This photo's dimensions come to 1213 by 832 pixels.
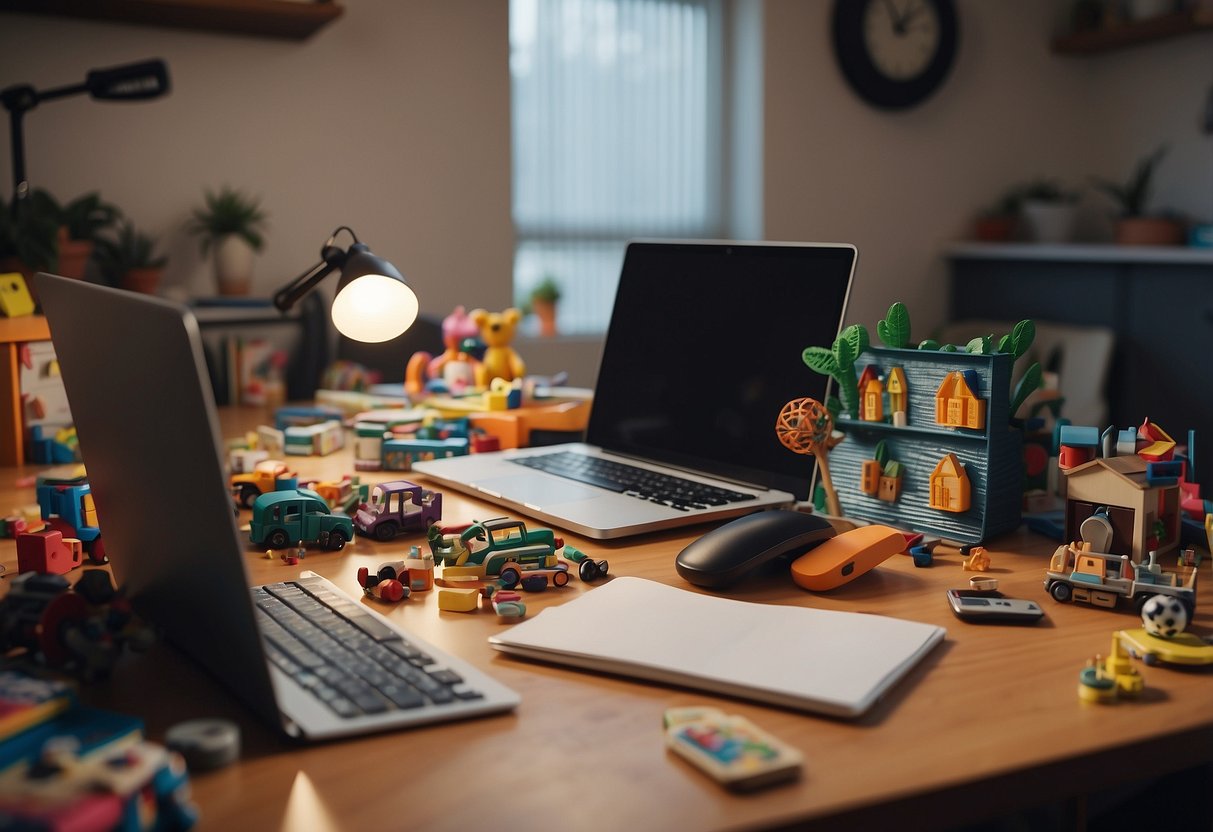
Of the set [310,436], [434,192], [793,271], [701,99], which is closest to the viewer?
[793,271]

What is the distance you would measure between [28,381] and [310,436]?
0.41 m

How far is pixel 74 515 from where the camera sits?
1.04 m

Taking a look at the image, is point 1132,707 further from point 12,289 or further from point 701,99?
point 701,99

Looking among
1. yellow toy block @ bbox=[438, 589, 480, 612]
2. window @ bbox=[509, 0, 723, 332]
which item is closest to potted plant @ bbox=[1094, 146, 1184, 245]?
window @ bbox=[509, 0, 723, 332]

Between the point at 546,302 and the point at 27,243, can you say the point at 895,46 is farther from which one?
the point at 27,243

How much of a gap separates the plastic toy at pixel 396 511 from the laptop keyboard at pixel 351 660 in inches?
9.3

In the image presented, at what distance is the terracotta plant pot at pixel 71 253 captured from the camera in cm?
227

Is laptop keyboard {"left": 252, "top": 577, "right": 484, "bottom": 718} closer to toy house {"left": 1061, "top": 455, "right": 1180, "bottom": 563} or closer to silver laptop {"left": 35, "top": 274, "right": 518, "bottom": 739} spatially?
silver laptop {"left": 35, "top": 274, "right": 518, "bottom": 739}

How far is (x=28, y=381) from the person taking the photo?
1.54 meters

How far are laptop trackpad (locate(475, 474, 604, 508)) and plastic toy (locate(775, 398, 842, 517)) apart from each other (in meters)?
0.23

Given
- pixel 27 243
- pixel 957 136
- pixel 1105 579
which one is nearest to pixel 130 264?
pixel 27 243

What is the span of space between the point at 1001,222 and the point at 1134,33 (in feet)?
2.48

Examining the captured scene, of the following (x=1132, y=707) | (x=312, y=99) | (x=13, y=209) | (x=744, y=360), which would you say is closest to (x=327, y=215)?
(x=312, y=99)

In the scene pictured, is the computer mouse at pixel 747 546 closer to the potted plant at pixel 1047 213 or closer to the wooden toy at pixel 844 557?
the wooden toy at pixel 844 557
